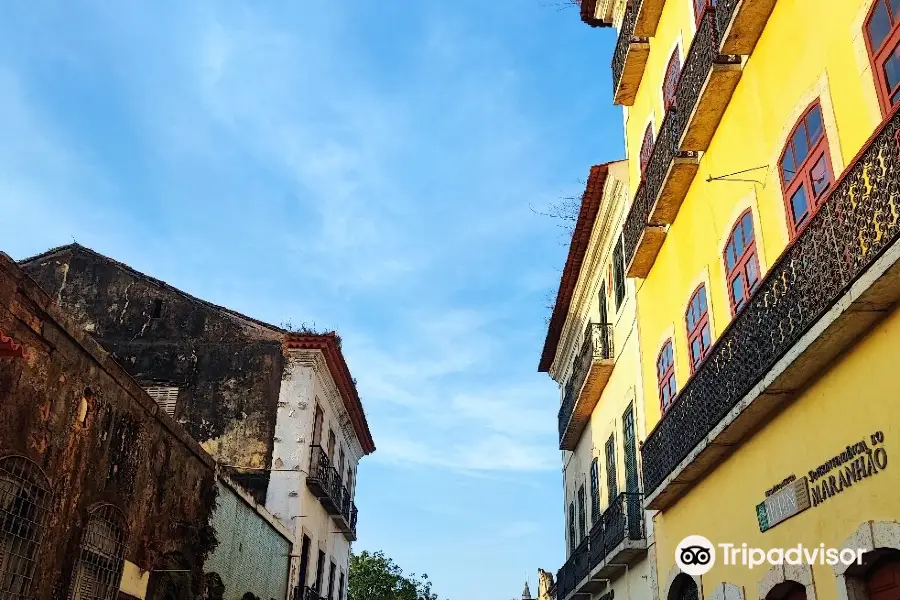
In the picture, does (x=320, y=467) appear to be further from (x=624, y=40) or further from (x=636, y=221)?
(x=624, y=40)

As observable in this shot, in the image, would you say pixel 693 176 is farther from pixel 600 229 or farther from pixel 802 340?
pixel 600 229

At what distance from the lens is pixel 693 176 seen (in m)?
10.6

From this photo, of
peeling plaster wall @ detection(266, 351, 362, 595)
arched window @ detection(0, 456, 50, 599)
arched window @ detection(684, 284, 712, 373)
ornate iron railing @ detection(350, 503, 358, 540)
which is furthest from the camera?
ornate iron railing @ detection(350, 503, 358, 540)

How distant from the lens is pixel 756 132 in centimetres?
862

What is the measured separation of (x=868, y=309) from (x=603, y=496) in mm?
10741

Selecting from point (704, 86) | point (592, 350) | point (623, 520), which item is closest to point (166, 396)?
point (592, 350)

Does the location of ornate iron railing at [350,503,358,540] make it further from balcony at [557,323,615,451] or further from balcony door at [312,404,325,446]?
balcony at [557,323,615,451]

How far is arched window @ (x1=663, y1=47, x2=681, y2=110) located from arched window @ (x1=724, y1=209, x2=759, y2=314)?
2.68 meters

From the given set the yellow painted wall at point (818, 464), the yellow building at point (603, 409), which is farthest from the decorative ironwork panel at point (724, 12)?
the yellow building at point (603, 409)

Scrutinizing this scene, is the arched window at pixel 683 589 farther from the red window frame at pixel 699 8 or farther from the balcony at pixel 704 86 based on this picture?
the red window frame at pixel 699 8

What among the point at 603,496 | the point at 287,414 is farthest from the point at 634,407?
the point at 287,414

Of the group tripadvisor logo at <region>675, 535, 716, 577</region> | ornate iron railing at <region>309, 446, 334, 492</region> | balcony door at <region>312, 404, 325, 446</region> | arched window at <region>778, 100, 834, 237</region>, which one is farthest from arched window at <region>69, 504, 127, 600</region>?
balcony door at <region>312, 404, 325, 446</region>

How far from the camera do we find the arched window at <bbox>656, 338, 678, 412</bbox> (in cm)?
1158

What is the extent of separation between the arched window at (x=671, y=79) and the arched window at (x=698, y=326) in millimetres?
2676
